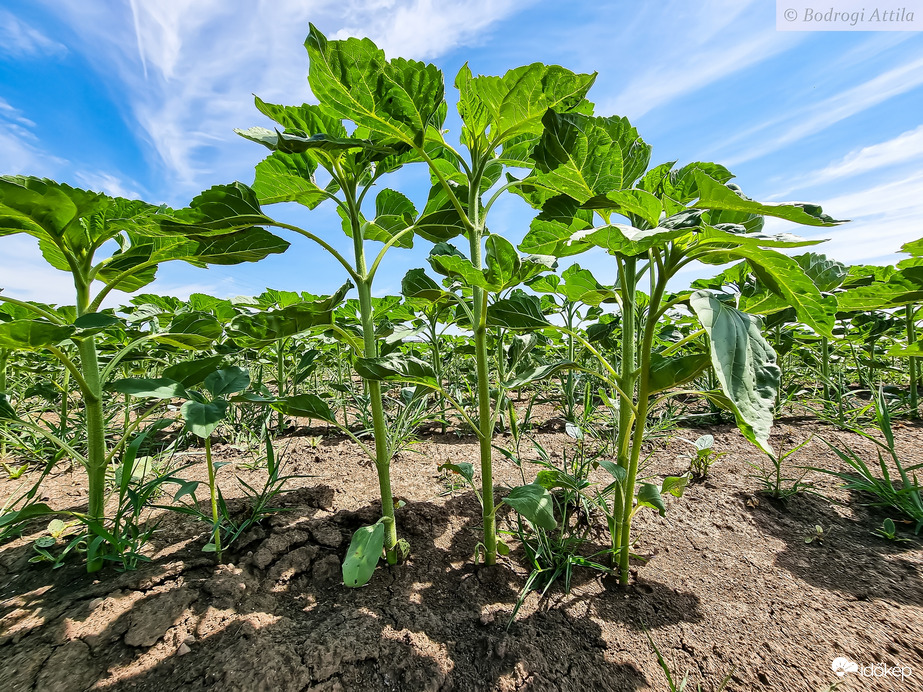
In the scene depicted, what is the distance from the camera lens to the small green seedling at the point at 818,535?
1626 millimetres

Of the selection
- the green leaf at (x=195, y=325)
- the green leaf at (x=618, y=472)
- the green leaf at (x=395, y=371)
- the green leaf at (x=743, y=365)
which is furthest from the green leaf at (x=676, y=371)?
→ the green leaf at (x=195, y=325)

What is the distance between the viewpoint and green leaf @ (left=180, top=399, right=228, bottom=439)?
101 cm

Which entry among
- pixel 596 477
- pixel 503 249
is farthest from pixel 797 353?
pixel 503 249

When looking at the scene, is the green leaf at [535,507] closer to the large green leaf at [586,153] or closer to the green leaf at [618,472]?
the green leaf at [618,472]

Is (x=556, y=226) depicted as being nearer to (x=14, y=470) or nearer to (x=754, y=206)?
(x=754, y=206)

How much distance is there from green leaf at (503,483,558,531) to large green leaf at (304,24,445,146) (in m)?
1.13

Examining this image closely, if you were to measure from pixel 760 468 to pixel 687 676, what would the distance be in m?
1.50

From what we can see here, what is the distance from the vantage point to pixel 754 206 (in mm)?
735

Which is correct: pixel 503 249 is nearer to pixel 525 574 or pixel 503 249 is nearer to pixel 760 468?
pixel 525 574

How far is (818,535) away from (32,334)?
9.31 feet

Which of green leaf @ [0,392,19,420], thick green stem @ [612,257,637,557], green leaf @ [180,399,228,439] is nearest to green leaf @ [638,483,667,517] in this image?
thick green stem @ [612,257,637,557]

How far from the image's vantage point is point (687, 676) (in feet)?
3.43

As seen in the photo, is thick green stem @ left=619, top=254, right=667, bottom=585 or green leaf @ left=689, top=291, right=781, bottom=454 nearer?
green leaf @ left=689, top=291, right=781, bottom=454

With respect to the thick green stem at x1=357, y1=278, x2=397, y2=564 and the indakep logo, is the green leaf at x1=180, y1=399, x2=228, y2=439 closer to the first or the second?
the thick green stem at x1=357, y1=278, x2=397, y2=564
